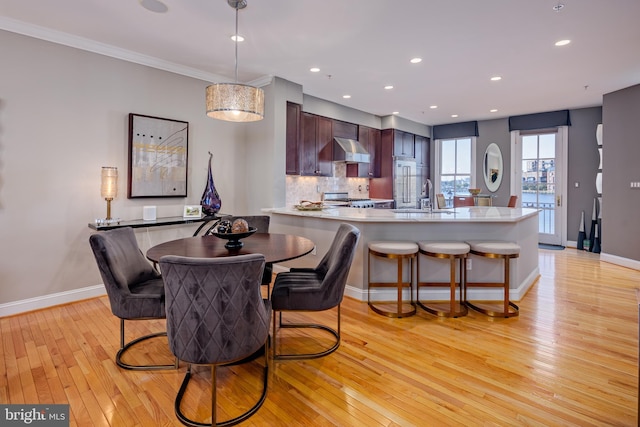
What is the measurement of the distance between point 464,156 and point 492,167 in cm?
71

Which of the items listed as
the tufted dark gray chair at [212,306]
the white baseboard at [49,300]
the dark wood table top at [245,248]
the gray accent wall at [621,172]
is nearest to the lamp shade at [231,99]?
the dark wood table top at [245,248]

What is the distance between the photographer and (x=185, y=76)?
432 centimetres

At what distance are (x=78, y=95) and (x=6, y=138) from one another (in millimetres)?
766

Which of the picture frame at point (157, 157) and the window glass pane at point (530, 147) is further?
the window glass pane at point (530, 147)

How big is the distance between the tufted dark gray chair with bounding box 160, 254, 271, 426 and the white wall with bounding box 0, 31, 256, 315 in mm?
2613

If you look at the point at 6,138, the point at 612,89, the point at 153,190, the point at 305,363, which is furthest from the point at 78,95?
the point at 612,89

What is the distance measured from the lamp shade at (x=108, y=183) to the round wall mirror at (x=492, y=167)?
282 inches

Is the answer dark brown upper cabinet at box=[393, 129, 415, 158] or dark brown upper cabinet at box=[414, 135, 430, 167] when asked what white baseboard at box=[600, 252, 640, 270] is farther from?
dark brown upper cabinet at box=[393, 129, 415, 158]

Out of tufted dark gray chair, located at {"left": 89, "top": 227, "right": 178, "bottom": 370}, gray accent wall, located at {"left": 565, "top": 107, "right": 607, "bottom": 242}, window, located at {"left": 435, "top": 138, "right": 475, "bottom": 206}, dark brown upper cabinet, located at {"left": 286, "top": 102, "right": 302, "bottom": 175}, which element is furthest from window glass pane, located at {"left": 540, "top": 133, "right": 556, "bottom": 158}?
tufted dark gray chair, located at {"left": 89, "top": 227, "right": 178, "bottom": 370}

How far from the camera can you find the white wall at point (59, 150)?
3141mm

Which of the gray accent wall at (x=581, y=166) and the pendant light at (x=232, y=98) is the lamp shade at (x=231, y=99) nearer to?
the pendant light at (x=232, y=98)

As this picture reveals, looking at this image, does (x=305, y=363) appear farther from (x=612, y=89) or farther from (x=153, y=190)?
(x=612, y=89)

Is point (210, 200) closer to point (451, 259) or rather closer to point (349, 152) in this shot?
point (349, 152)

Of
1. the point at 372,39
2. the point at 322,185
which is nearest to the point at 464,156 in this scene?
the point at 322,185
